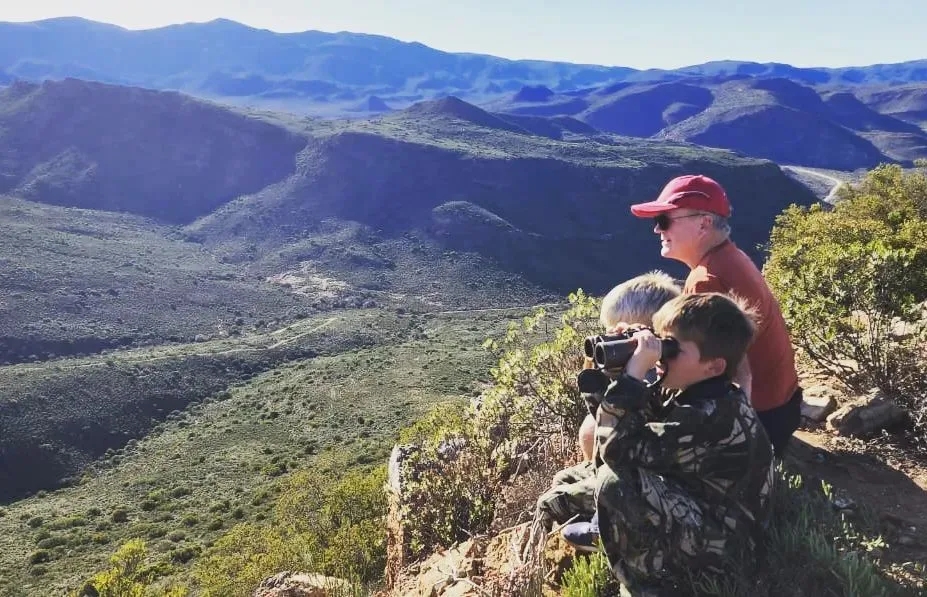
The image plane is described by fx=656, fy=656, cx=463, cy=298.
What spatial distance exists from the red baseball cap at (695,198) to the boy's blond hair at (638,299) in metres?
0.47

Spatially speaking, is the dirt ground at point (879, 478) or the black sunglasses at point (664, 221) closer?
the dirt ground at point (879, 478)

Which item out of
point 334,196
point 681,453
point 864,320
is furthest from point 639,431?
point 334,196

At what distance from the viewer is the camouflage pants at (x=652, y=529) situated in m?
2.61

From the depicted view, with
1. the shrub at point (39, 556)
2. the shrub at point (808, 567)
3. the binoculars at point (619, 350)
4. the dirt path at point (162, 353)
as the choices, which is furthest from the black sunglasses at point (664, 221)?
the dirt path at point (162, 353)

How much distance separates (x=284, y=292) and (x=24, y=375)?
30.0 metres

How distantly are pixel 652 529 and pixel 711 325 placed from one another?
33.3 inches

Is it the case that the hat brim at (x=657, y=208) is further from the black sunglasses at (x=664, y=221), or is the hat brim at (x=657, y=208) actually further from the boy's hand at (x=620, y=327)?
the boy's hand at (x=620, y=327)

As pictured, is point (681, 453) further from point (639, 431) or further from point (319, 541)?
point (319, 541)

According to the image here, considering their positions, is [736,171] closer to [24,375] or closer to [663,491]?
[24,375]

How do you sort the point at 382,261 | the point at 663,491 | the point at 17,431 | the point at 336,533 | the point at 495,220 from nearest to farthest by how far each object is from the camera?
the point at 663,491 → the point at 336,533 → the point at 17,431 → the point at 382,261 → the point at 495,220

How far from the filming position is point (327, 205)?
9712 cm

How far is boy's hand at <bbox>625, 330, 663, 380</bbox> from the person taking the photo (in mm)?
2602

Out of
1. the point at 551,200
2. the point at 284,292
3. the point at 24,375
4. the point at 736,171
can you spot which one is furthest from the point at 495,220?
the point at 24,375

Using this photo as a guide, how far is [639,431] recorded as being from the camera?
2627 mm
